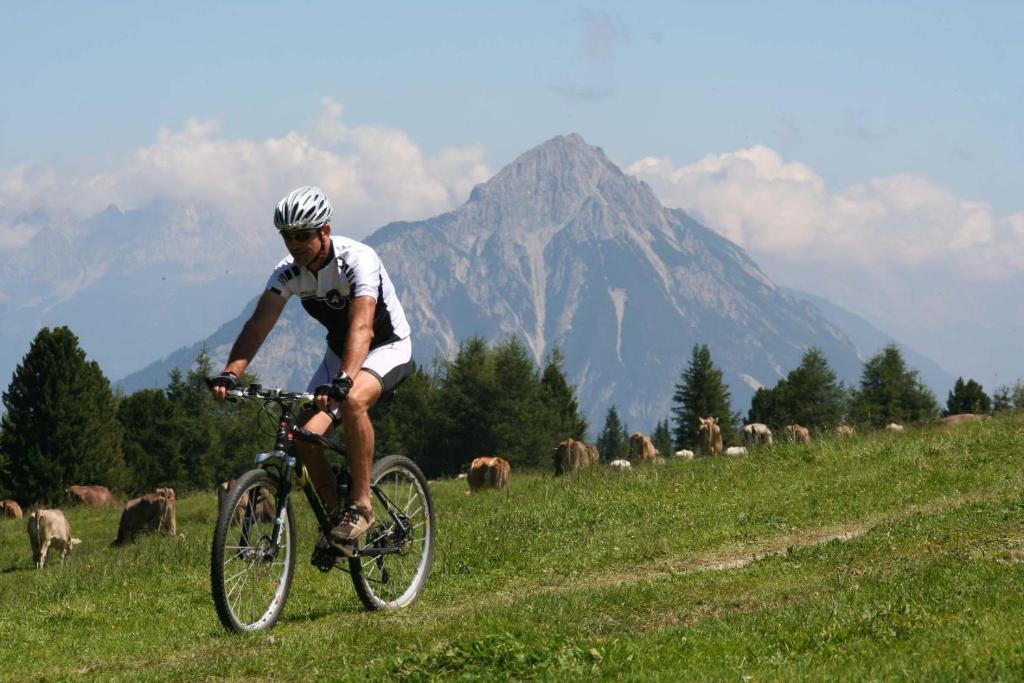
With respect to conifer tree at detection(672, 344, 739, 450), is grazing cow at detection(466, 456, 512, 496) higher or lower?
lower

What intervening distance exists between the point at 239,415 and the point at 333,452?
Result: 376ft

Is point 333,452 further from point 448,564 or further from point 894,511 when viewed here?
point 894,511

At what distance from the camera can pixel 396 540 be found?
1101 cm

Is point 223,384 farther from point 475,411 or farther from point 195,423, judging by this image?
point 475,411

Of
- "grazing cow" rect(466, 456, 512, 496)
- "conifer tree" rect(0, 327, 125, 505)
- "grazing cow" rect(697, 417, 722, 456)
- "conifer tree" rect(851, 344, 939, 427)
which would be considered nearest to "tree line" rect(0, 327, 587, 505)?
"conifer tree" rect(0, 327, 125, 505)

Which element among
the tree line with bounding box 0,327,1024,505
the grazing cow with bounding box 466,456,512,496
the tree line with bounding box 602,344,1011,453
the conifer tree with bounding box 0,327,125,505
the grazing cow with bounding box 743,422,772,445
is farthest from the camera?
the tree line with bounding box 602,344,1011,453

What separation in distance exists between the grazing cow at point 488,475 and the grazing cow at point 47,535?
10.6 meters

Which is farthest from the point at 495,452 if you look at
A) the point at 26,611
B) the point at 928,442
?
the point at 26,611

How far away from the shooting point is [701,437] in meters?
33.4

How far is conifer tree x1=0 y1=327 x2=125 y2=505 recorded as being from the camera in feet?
211

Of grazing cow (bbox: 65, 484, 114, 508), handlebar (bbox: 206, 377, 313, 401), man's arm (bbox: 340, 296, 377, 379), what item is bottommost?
grazing cow (bbox: 65, 484, 114, 508)

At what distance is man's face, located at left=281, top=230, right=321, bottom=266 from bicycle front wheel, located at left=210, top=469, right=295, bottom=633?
1726mm

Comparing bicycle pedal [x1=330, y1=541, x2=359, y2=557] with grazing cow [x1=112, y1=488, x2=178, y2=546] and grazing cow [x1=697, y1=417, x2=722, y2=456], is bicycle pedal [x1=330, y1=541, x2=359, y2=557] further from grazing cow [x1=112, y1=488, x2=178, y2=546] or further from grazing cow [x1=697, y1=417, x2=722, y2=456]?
grazing cow [x1=697, y1=417, x2=722, y2=456]

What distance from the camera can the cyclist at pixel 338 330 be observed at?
9.48m
